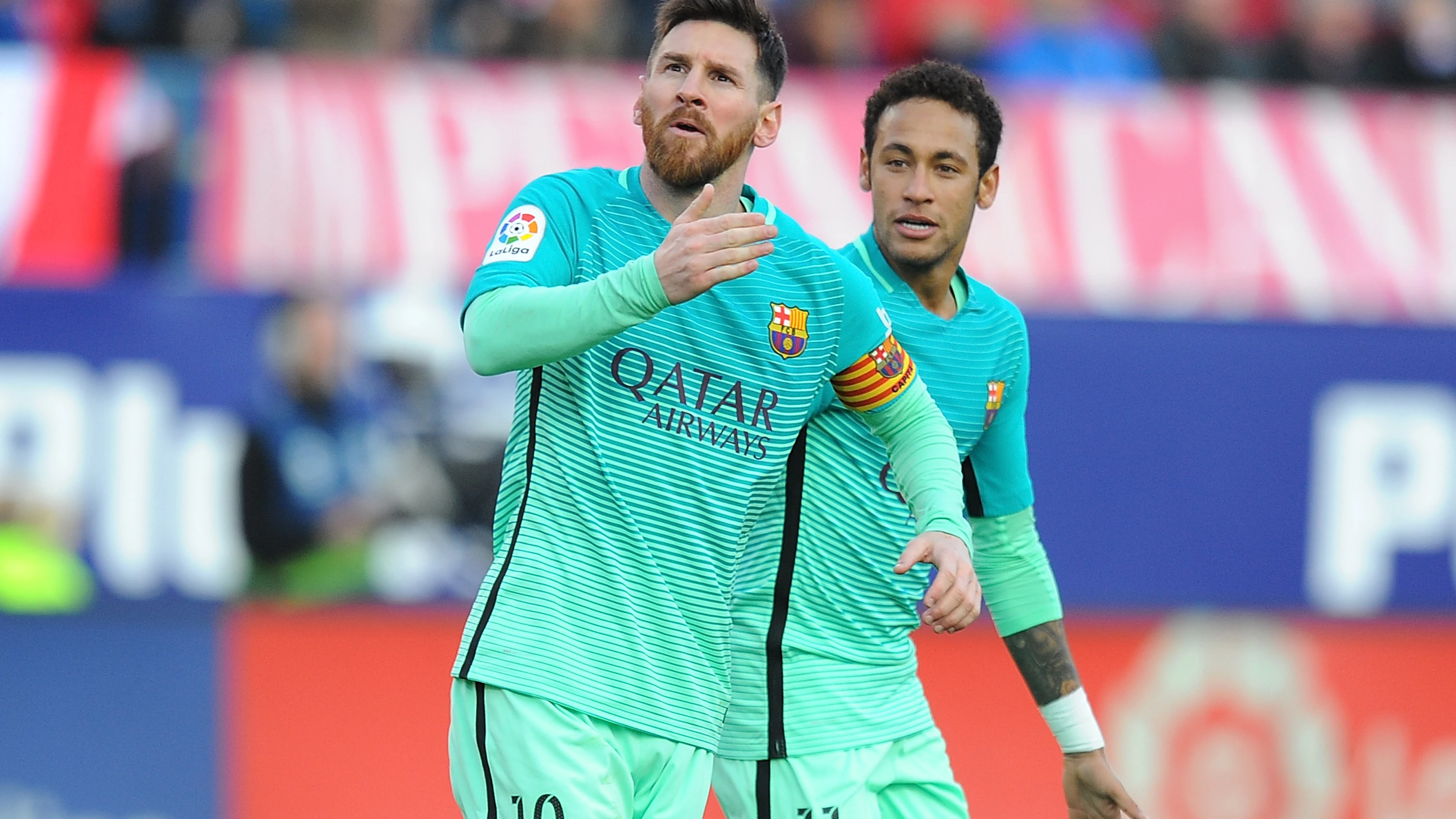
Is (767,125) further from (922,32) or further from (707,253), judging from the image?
(922,32)

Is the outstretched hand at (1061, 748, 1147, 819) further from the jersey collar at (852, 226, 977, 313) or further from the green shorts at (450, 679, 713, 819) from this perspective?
the green shorts at (450, 679, 713, 819)

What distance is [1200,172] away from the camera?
10.2 metres

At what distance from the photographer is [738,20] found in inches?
147

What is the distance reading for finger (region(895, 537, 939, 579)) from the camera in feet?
11.4

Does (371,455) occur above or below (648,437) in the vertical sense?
above

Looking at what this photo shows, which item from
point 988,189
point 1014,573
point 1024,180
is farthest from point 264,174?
point 1014,573

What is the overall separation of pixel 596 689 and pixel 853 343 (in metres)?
0.93

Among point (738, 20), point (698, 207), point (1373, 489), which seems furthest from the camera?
point (1373, 489)

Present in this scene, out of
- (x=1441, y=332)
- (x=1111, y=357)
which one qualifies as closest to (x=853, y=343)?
(x=1111, y=357)

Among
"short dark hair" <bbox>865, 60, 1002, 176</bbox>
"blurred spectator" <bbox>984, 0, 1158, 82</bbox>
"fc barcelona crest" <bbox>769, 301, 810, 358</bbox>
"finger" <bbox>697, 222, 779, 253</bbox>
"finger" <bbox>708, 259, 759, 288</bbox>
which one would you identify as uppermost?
"blurred spectator" <bbox>984, 0, 1158, 82</bbox>

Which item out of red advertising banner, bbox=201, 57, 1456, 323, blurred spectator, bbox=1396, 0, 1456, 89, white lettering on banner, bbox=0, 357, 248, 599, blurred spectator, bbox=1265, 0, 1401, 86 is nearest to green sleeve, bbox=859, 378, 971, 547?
Answer: white lettering on banner, bbox=0, 357, 248, 599

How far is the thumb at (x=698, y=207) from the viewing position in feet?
10.8

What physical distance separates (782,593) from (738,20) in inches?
50.0

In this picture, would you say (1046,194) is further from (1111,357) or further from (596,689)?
(596,689)
